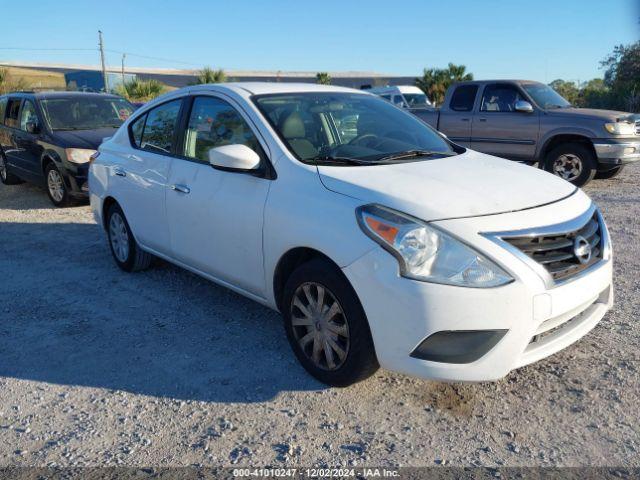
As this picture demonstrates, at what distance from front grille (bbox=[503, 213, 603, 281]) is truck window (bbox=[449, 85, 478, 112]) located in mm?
7940

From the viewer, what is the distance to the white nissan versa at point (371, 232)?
8.79 ft

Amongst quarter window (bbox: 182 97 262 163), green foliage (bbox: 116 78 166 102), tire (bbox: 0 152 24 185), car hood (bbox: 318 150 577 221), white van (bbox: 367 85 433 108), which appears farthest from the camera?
green foliage (bbox: 116 78 166 102)

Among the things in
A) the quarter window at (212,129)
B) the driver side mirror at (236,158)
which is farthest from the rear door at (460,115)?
the driver side mirror at (236,158)

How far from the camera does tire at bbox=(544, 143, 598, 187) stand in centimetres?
922

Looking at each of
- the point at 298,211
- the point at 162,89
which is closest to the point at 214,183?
the point at 298,211

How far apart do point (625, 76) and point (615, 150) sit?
90.5 feet

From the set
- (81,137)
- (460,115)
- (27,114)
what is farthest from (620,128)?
(27,114)

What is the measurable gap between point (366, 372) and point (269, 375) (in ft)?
2.17

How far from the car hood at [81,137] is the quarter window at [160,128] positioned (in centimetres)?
374

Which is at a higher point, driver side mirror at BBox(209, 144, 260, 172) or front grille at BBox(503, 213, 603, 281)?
driver side mirror at BBox(209, 144, 260, 172)

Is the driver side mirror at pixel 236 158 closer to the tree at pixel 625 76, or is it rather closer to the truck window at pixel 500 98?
the truck window at pixel 500 98

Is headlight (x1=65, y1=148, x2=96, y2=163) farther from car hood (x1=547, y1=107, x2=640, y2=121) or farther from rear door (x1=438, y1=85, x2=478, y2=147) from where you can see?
car hood (x1=547, y1=107, x2=640, y2=121)

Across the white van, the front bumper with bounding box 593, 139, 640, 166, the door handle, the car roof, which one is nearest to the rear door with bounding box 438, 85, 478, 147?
the front bumper with bounding box 593, 139, 640, 166

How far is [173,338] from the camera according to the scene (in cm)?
393
